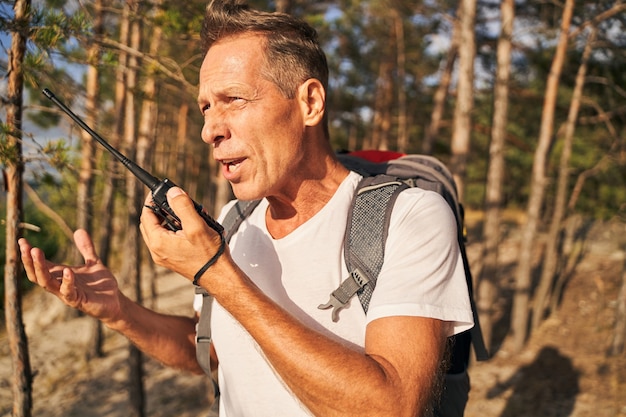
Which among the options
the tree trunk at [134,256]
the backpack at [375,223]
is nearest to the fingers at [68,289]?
the backpack at [375,223]

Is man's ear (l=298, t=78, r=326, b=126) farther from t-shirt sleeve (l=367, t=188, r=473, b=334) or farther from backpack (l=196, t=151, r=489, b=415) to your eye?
t-shirt sleeve (l=367, t=188, r=473, b=334)

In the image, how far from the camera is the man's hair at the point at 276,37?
1737 mm

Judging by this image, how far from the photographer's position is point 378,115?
20.1 metres

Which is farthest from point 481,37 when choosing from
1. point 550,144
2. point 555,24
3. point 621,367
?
point 621,367

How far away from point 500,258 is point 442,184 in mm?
18520

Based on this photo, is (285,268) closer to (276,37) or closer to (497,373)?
(276,37)

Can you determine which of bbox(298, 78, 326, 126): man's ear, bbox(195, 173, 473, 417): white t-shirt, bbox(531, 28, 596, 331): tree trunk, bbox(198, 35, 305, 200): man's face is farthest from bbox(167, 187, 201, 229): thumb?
bbox(531, 28, 596, 331): tree trunk

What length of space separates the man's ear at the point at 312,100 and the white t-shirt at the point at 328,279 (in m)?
0.26

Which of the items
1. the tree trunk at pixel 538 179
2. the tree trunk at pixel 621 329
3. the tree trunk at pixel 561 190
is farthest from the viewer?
the tree trunk at pixel 561 190

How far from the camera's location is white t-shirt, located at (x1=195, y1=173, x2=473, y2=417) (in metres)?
1.44

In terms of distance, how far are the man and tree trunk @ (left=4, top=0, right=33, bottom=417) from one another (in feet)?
4.19

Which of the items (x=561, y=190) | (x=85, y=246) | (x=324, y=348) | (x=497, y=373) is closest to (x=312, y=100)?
(x=324, y=348)

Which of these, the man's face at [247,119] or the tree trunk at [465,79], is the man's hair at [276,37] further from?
the tree trunk at [465,79]

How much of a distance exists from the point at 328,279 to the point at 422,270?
34cm
